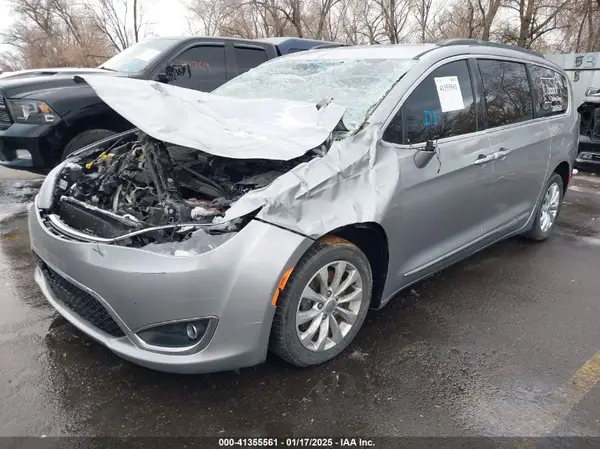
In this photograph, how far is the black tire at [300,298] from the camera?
91.8 inches

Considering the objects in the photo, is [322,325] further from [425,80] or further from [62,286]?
[425,80]

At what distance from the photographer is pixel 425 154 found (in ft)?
9.35

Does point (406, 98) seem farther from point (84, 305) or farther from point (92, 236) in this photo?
point (84, 305)

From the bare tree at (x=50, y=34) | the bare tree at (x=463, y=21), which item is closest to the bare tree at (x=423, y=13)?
the bare tree at (x=463, y=21)

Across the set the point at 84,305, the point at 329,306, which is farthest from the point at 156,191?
the point at 329,306

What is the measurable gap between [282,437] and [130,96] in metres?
2.13

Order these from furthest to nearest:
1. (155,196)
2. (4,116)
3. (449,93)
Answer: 1. (4,116)
2. (449,93)
3. (155,196)

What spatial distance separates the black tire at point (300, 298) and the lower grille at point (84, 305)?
2.53ft

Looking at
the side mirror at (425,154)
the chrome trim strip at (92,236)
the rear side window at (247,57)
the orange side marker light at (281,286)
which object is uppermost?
the rear side window at (247,57)

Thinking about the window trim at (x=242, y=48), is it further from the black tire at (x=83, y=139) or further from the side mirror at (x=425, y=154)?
the side mirror at (x=425, y=154)

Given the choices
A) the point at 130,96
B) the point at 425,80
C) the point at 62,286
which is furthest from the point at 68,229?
the point at 425,80

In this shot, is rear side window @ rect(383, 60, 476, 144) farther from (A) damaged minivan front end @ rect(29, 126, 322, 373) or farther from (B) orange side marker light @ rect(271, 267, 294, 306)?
(B) orange side marker light @ rect(271, 267, 294, 306)

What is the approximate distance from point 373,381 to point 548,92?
3.24 meters

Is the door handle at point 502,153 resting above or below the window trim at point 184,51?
below
